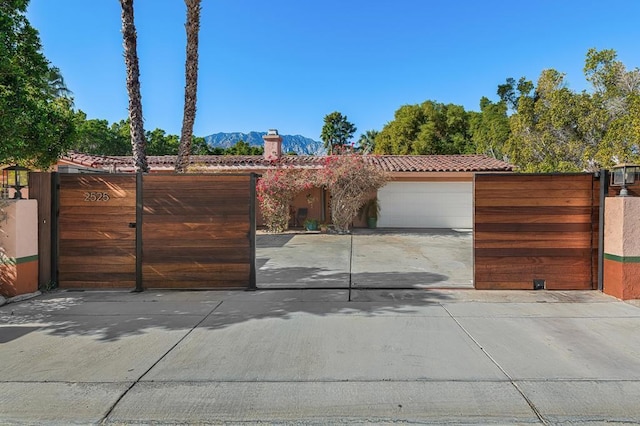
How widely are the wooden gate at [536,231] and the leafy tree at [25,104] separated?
750 centimetres

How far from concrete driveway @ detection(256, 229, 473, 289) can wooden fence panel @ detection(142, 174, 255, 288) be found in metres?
0.80

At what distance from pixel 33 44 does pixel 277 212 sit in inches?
433

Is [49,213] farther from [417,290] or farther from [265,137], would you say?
[265,137]

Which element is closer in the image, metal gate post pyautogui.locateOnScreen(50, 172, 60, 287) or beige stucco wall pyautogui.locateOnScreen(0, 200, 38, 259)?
beige stucco wall pyautogui.locateOnScreen(0, 200, 38, 259)

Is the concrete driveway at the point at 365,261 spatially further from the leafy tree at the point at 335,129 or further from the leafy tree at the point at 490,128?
the leafy tree at the point at 335,129

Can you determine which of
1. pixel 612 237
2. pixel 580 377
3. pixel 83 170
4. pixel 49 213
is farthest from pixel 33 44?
pixel 612 237

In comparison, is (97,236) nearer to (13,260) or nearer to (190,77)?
(13,260)

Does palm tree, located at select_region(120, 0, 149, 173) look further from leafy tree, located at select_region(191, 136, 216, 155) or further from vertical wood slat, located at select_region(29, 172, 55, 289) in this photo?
leafy tree, located at select_region(191, 136, 216, 155)

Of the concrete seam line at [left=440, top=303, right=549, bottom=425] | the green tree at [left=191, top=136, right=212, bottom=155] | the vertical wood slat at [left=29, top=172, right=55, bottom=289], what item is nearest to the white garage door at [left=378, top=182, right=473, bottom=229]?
the concrete seam line at [left=440, top=303, right=549, bottom=425]

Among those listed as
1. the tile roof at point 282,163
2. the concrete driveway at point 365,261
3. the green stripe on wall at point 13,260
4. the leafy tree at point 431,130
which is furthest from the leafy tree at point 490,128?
the green stripe on wall at point 13,260

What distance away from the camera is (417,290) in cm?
693

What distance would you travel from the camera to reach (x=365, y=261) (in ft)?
32.5

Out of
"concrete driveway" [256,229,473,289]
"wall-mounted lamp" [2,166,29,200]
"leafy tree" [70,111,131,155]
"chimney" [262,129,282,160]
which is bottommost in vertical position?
"concrete driveway" [256,229,473,289]

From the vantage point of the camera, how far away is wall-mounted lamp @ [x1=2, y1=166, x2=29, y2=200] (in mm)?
6523
